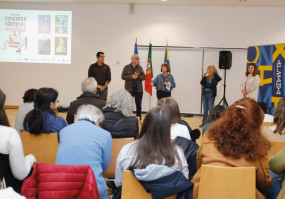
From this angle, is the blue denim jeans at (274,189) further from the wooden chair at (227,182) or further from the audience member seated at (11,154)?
the audience member seated at (11,154)

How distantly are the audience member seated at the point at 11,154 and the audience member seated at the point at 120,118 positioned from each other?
1011 mm

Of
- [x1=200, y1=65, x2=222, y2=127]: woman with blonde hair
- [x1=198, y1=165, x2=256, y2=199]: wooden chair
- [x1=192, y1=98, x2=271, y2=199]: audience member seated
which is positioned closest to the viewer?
[x1=198, y1=165, x2=256, y2=199]: wooden chair

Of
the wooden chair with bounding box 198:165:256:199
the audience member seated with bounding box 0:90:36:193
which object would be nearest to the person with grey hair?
the audience member seated with bounding box 0:90:36:193

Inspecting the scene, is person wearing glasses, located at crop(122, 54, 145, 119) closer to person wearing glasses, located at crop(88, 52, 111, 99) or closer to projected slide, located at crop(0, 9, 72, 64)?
person wearing glasses, located at crop(88, 52, 111, 99)

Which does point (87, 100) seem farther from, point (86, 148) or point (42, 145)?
point (86, 148)

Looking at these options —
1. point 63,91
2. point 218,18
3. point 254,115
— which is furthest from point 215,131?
point 63,91

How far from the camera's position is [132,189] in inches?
74.2

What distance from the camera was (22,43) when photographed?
9.09 m

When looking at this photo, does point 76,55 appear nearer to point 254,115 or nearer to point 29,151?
point 29,151

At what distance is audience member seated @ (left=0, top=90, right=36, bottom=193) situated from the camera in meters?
1.91

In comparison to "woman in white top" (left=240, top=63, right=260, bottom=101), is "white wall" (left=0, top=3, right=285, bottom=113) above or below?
above

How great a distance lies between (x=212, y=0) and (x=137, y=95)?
329 cm

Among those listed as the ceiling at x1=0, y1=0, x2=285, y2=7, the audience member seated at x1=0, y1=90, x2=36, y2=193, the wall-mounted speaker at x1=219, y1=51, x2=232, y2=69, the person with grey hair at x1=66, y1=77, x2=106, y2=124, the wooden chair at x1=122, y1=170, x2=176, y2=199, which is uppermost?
the ceiling at x1=0, y1=0, x2=285, y2=7

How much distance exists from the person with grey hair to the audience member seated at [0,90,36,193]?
4.83ft
